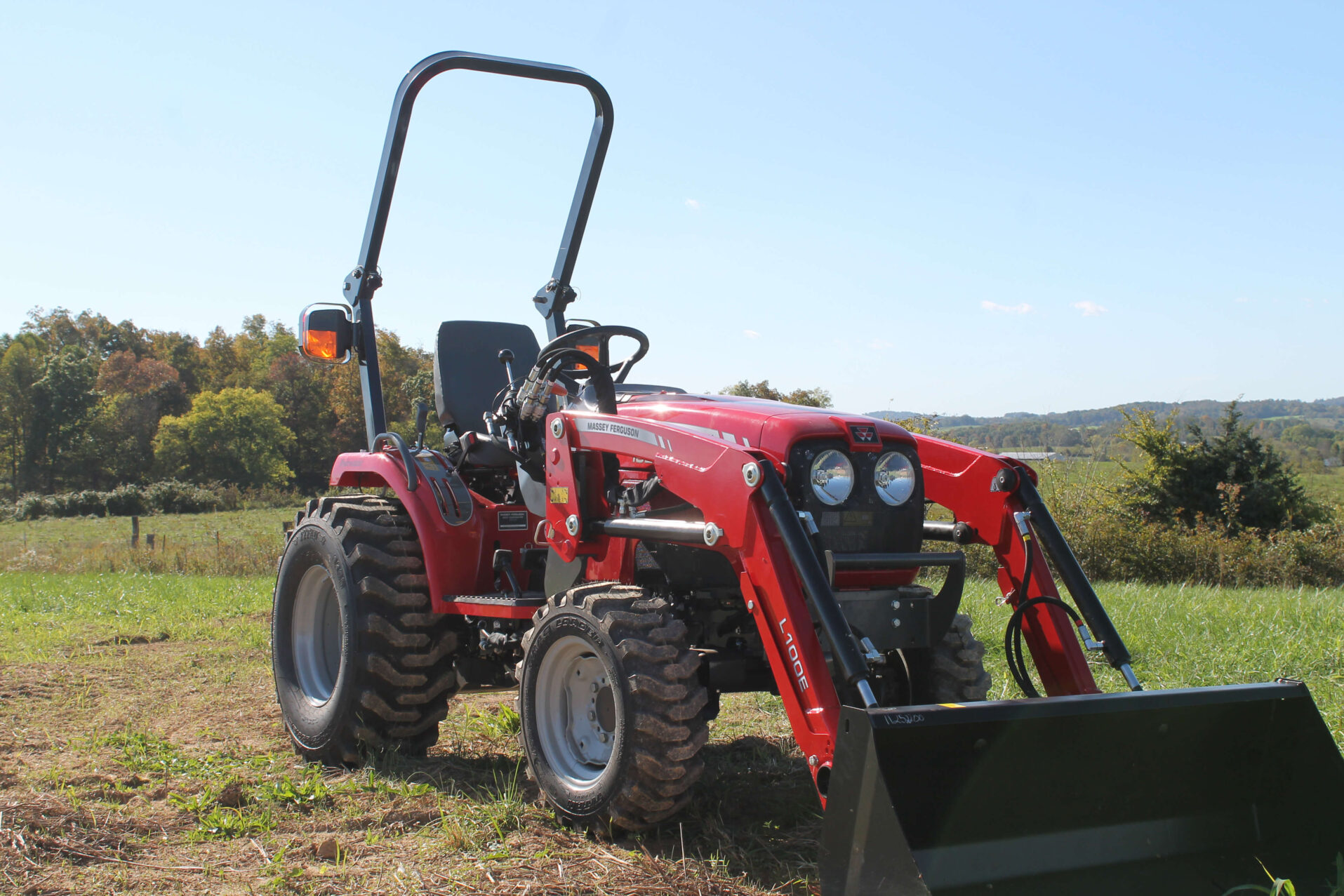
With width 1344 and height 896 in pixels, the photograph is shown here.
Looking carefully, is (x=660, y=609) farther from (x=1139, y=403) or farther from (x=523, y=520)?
(x=1139, y=403)

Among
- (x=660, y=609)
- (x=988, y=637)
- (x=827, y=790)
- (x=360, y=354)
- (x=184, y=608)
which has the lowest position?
(x=184, y=608)

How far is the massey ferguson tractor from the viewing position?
2617 millimetres

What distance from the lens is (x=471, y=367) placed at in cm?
514

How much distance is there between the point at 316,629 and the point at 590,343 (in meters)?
1.97

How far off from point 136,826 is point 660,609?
6.56 ft

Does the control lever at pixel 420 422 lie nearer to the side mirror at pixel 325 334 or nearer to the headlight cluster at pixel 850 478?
the side mirror at pixel 325 334

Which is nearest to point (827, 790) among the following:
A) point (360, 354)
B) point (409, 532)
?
point (409, 532)

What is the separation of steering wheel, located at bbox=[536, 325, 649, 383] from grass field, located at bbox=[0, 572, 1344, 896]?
1605mm

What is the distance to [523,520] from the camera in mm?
4617

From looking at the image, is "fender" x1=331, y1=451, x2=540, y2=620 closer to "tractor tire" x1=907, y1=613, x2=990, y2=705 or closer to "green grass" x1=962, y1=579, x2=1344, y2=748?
"tractor tire" x1=907, y1=613, x2=990, y2=705

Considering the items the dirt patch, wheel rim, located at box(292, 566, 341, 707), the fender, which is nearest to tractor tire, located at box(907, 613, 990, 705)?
the fender

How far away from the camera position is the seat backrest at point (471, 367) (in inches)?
198

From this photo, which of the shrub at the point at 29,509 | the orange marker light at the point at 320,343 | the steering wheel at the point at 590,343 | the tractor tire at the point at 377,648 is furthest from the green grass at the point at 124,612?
the shrub at the point at 29,509

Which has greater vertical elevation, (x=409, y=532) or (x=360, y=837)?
(x=409, y=532)
